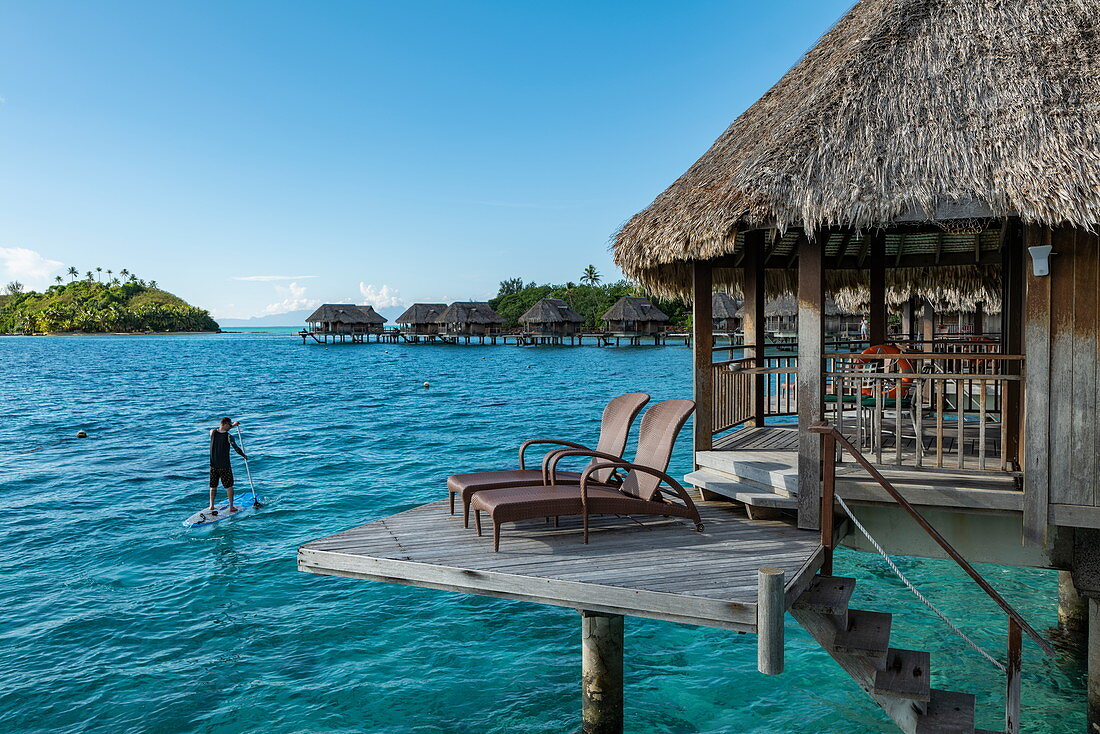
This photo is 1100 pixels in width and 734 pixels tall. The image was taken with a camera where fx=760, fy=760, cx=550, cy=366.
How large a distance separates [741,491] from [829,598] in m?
1.51

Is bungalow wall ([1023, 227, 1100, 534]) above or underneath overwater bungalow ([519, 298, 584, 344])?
underneath

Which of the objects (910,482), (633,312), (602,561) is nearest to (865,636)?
(910,482)

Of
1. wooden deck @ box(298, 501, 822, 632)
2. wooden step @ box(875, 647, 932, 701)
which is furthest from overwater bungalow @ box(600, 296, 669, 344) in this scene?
wooden step @ box(875, 647, 932, 701)

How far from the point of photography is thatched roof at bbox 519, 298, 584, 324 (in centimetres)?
8450

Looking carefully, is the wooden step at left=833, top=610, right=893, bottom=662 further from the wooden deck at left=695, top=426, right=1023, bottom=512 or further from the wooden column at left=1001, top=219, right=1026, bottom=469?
the wooden column at left=1001, top=219, right=1026, bottom=469

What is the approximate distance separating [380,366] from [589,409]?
37.6m

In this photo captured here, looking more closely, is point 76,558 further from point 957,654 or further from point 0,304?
point 0,304

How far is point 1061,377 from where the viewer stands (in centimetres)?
539

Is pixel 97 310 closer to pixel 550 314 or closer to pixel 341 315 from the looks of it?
pixel 341 315

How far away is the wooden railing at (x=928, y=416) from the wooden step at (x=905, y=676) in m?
1.51

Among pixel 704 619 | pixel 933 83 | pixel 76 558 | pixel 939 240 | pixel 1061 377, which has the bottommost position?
pixel 76 558

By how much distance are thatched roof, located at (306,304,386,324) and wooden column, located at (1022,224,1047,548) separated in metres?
100

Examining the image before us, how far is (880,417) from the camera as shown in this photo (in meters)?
6.18

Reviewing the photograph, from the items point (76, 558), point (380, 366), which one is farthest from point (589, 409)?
point (380, 366)
